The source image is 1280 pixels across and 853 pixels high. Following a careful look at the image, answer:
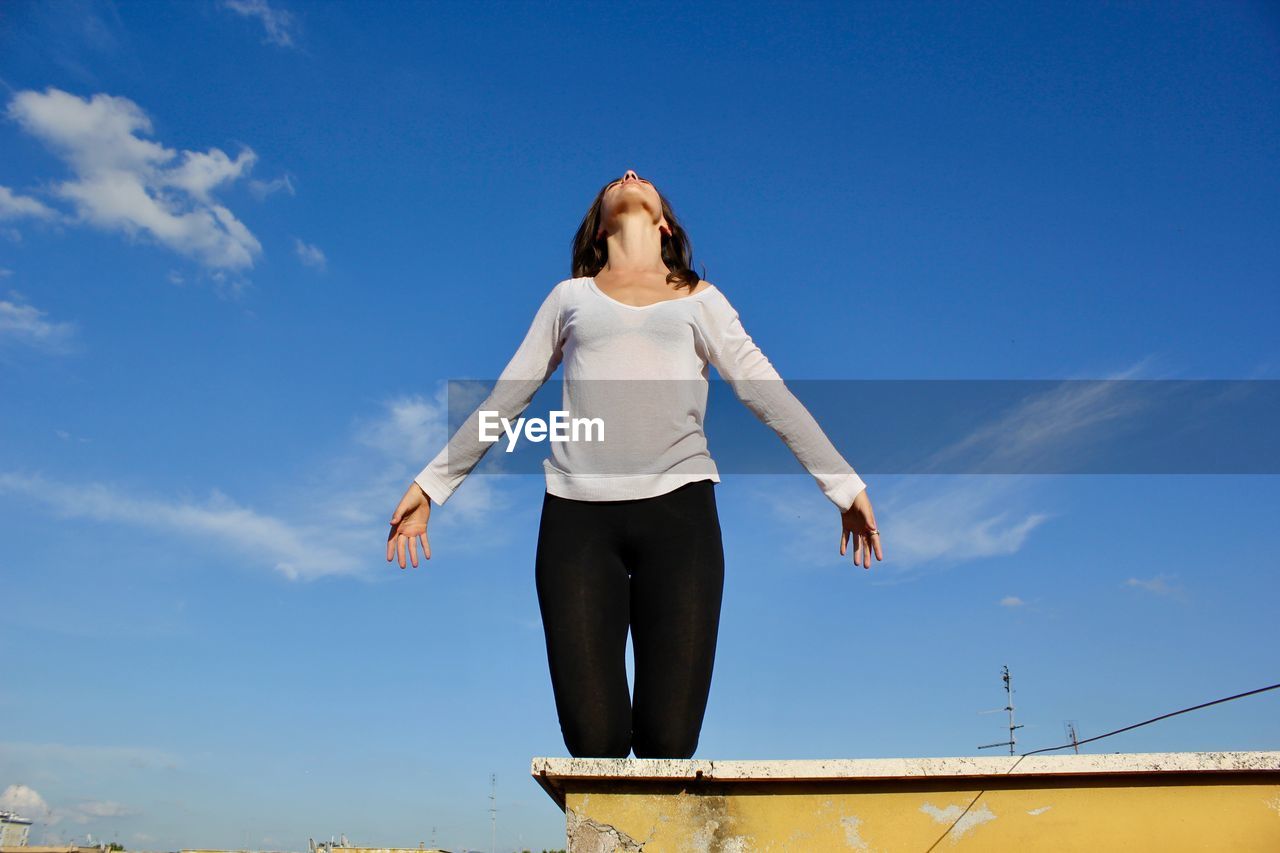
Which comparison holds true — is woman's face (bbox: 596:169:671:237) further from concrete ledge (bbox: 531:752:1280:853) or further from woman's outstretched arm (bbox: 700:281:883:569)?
concrete ledge (bbox: 531:752:1280:853)

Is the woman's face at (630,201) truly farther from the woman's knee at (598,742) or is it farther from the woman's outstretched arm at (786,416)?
the woman's knee at (598,742)

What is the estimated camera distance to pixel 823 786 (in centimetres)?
289

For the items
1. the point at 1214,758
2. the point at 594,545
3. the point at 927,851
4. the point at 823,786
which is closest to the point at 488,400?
the point at 594,545

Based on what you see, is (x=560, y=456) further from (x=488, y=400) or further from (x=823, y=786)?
(x=823, y=786)

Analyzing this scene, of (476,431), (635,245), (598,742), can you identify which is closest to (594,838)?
(598,742)

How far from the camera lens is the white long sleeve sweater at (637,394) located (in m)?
3.83

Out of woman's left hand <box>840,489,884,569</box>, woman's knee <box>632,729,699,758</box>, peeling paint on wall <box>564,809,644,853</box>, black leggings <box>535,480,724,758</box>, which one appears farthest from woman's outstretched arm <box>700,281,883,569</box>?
peeling paint on wall <box>564,809,644,853</box>

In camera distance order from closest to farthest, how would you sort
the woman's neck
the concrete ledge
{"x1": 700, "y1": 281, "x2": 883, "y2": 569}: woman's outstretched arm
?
1. the concrete ledge
2. {"x1": 700, "y1": 281, "x2": 883, "y2": 569}: woman's outstretched arm
3. the woman's neck

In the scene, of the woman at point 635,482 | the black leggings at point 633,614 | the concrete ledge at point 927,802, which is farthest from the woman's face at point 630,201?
the concrete ledge at point 927,802

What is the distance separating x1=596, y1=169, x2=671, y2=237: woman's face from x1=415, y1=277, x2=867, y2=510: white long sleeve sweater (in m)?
0.41

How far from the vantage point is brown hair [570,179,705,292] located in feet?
15.3

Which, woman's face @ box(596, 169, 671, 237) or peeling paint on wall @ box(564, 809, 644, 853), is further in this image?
woman's face @ box(596, 169, 671, 237)

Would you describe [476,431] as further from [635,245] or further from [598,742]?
[598,742]

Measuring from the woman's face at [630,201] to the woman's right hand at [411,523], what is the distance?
1.52m
